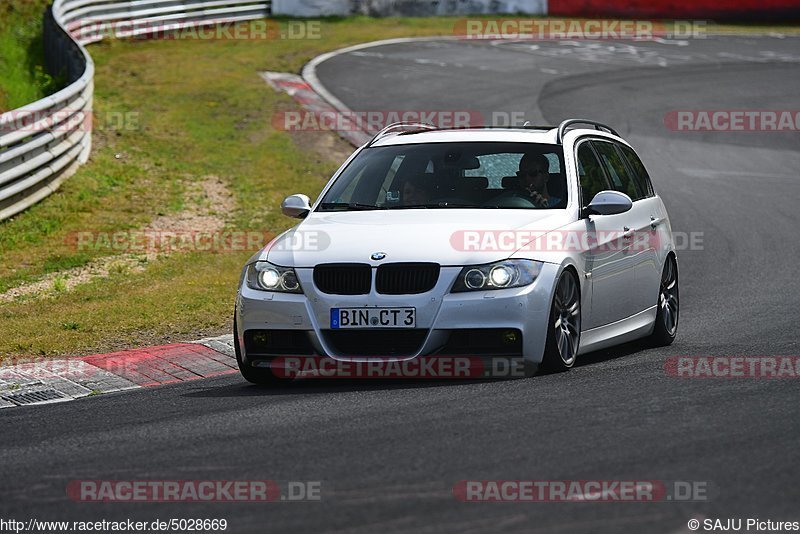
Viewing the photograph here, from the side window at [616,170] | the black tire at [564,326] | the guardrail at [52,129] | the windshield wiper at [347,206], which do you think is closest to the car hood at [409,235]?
the windshield wiper at [347,206]

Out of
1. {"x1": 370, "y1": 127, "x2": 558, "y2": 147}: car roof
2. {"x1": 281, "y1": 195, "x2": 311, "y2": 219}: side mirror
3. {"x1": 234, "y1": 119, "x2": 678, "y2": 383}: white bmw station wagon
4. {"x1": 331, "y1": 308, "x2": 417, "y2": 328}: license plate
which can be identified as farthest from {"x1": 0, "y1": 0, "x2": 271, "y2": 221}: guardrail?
{"x1": 331, "y1": 308, "x2": 417, "y2": 328}: license plate

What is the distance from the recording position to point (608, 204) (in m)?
9.29

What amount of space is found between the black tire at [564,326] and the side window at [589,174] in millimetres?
949

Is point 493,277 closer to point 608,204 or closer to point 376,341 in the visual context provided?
point 376,341

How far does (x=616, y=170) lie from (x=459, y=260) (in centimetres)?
267

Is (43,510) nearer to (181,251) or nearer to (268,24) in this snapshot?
(181,251)

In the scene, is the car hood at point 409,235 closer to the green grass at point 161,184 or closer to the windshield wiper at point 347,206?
the windshield wiper at point 347,206

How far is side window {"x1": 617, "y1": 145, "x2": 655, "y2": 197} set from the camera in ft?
36.2

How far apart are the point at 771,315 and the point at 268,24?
79.8 feet

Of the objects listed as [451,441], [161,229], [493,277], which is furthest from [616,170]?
[161,229]

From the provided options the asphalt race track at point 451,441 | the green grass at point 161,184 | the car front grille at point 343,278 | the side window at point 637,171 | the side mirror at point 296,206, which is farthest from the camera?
the green grass at point 161,184

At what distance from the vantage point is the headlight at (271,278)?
859 centimetres

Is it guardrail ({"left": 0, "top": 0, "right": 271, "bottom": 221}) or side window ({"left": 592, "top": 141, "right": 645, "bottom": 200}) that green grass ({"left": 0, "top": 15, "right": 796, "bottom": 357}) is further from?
side window ({"left": 592, "top": 141, "right": 645, "bottom": 200})

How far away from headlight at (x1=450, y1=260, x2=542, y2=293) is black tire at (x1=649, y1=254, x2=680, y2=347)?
2600 millimetres
